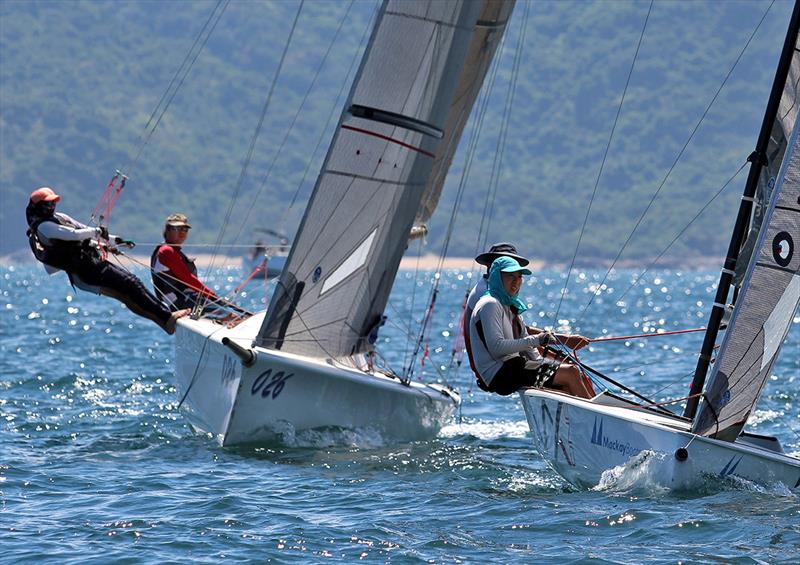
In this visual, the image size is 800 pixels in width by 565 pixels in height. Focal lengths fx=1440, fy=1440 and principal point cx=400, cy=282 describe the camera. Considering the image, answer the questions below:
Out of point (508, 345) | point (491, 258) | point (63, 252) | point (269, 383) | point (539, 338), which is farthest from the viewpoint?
point (63, 252)

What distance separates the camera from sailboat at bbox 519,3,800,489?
730 cm

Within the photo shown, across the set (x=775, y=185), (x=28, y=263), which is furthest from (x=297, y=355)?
(x=28, y=263)

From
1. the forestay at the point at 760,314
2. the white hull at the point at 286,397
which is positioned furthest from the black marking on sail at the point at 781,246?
the white hull at the point at 286,397

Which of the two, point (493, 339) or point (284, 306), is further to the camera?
point (284, 306)

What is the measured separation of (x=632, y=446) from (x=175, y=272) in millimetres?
4568

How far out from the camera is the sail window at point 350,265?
977 cm

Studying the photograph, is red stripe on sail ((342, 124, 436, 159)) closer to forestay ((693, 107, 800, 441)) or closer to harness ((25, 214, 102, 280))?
harness ((25, 214, 102, 280))

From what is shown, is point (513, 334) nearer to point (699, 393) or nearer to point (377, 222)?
point (699, 393)

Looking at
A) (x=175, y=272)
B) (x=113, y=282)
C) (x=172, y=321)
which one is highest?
(x=175, y=272)

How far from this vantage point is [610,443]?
769 cm

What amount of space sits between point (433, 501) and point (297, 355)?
203cm

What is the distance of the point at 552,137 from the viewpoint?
142m

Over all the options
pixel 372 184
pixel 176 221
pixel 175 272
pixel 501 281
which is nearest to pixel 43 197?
pixel 176 221

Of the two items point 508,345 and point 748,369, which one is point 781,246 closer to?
point 748,369
